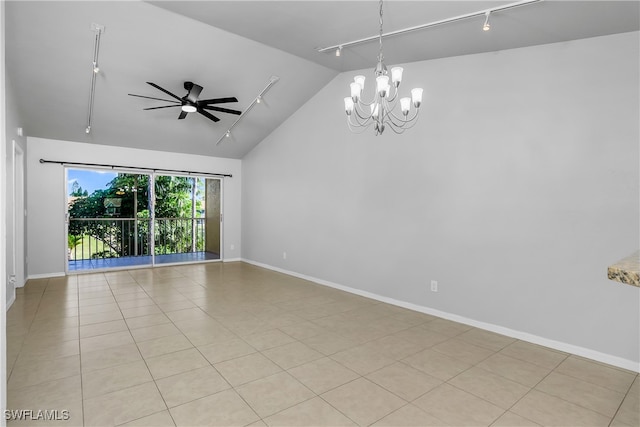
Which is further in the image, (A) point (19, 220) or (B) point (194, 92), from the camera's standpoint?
(A) point (19, 220)

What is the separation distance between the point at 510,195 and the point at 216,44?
367 cm

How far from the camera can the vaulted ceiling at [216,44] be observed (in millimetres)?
2998

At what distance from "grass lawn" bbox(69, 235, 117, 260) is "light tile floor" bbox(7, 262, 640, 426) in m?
3.14

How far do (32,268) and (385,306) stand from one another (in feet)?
18.6

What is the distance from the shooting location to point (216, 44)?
13.4 feet

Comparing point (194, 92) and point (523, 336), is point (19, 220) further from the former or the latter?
point (523, 336)

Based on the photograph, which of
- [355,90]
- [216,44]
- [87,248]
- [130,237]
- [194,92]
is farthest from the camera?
[130,237]

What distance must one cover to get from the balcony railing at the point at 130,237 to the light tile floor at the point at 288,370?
318 cm

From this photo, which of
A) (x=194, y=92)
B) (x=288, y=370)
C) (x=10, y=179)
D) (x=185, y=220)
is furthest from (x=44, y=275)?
(x=288, y=370)

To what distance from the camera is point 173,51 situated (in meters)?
4.06

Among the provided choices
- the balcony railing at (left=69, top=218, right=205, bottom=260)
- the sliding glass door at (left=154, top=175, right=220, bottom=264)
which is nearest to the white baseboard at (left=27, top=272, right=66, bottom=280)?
the balcony railing at (left=69, top=218, right=205, bottom=260)

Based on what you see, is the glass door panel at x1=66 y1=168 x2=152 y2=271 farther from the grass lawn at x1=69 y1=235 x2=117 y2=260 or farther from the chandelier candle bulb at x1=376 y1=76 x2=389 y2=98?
the chandelier candle bulb at x1=376 y1=76 x2=389 y2=98

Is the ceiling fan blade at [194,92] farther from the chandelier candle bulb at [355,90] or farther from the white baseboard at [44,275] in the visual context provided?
the white baseboard at [44,275]

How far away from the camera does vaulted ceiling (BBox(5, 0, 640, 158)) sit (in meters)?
3.00
